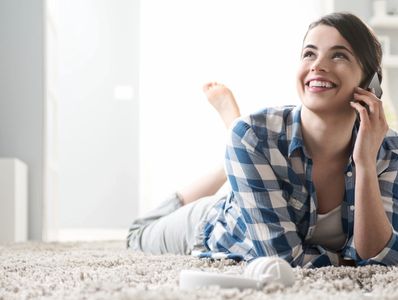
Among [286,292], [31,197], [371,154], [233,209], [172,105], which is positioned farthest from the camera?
[172,105]

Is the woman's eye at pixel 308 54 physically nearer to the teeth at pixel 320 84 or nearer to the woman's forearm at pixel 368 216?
the teeth at pixel 320 84

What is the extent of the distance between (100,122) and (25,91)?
163 centimetres

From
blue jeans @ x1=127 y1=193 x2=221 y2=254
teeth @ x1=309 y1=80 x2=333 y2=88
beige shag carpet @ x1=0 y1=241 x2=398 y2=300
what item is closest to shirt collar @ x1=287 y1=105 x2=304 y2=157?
teeth @ x1=309 y1=80 x2=333 y2=88

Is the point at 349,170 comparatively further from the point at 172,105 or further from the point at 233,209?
the point at 172,105

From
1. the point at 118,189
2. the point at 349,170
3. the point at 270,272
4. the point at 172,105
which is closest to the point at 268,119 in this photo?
the point at 349,170

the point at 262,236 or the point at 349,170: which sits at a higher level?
the point at 349,170

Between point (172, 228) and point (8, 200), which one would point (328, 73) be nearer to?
point (172, 228)

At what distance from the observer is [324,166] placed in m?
1.60

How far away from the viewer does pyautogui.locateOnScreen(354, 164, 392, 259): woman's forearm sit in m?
1.50

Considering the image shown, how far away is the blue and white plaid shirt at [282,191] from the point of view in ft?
4.96

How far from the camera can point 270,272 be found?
1097 mm

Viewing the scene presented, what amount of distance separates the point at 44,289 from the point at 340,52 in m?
0.82

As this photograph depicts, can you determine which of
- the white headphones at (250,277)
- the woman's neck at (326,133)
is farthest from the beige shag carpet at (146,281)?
the woman's neck at (326,133)

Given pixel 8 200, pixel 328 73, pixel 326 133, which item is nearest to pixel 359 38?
pixel 328 73
